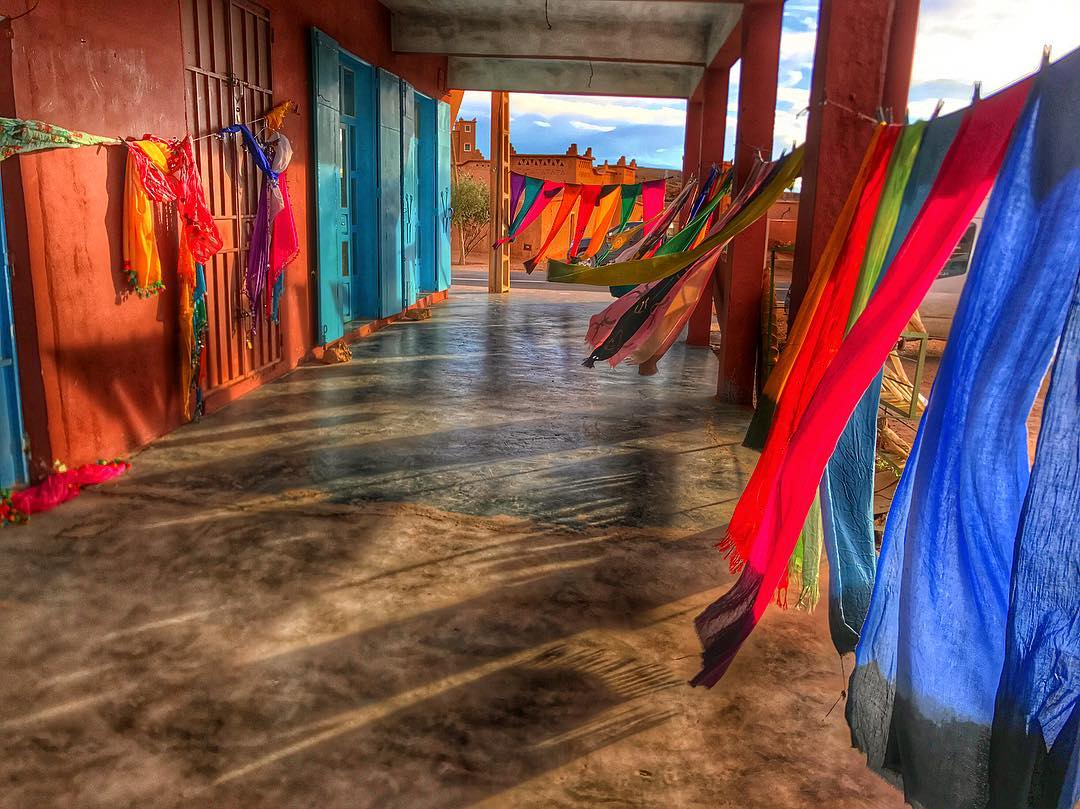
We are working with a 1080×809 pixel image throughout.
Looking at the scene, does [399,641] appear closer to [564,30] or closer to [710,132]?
[710,132]

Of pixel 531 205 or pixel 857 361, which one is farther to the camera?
pixel 531 205

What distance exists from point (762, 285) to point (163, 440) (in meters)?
3.95

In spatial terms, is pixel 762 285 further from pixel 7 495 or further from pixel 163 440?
pixel 7 495

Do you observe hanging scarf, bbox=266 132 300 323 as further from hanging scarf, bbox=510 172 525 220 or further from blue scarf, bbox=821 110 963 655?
hanging scarf, bbox=510 172 525 220

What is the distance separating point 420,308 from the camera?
10.5 m

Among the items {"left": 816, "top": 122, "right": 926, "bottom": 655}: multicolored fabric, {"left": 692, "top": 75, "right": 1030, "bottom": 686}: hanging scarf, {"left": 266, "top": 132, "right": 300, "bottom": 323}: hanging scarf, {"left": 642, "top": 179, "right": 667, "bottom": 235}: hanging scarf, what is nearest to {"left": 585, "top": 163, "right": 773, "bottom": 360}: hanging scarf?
{"left": 816, "top": 122, "right": 926, "bottom": 655}: multicolored fabric

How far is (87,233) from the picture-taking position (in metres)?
4.10

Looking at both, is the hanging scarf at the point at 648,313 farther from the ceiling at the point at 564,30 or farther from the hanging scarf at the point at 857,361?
the ceiling at the point at 564,30

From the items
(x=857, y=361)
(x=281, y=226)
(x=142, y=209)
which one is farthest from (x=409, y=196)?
(x=857, y=361)

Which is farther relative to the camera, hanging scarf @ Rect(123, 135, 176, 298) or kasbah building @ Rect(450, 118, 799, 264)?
kasbah building @ Rect(450, 118, 799, 264)

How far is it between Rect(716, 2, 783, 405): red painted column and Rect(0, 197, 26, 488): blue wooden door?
4.22 metres

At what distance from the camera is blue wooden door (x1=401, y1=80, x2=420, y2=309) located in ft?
31.7

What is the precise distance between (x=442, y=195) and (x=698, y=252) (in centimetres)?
822

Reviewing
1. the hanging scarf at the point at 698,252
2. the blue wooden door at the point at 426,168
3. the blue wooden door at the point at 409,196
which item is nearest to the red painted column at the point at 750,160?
the hanging scarf at the point at 698,252
